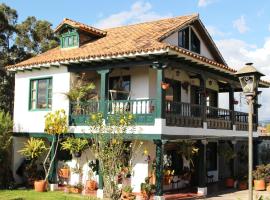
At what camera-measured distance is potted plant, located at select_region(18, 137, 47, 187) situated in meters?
19.6

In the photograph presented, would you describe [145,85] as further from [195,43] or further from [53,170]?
[53,170]

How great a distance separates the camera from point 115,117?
16000mm

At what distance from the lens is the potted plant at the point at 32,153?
771 inches

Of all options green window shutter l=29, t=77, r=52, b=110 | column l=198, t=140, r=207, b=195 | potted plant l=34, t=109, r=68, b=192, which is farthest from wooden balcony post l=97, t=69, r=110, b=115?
column l=198, t=140, r=207, b=195

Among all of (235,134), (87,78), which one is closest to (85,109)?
(87,78)

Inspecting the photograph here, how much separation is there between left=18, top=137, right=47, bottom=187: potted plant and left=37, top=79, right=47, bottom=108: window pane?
1.72m

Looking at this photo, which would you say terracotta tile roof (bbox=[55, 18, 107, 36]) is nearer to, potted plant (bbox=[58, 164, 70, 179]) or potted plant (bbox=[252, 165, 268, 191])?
potted plant (bbox=[58, 164, 70, 179])

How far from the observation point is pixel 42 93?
21297mm

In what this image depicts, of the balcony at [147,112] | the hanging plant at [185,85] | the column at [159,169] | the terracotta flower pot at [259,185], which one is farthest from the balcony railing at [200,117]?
the terracotta flower pot at [259,185]

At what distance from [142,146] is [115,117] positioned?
11.1 feet

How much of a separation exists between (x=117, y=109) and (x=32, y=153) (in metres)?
4.56

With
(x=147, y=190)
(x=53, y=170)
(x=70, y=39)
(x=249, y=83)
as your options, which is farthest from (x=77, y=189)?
(x=249, y=83)

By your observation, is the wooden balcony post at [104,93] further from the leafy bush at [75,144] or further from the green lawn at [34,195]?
the green lawn at [34,195]

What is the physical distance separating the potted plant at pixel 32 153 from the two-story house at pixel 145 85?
0.90m
